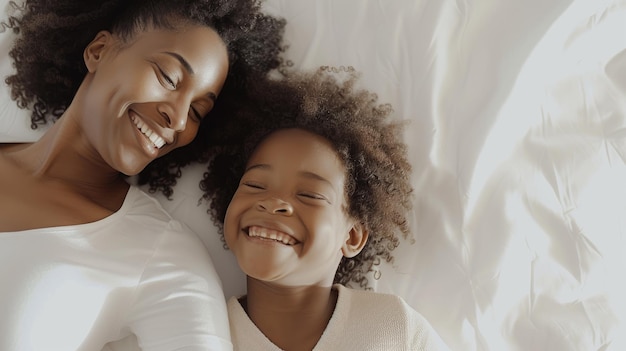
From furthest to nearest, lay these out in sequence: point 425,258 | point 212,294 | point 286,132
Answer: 1. point 425,258
2. point 286,132
3. point 212,294

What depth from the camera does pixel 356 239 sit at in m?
1.50

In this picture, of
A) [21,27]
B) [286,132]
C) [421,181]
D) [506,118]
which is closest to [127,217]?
[286,132]

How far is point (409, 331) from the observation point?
142 cm

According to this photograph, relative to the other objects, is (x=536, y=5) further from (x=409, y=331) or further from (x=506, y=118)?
(x=409, y=331)

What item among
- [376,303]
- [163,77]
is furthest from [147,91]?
[376,303]

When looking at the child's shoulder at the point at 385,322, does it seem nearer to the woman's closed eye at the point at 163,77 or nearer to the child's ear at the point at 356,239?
the child's ear at the point at 356,239

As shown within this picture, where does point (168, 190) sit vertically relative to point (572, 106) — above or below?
below

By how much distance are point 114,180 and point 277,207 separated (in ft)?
1.46

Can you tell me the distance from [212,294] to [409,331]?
420 millimetres

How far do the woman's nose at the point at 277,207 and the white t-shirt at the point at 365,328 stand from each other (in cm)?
26

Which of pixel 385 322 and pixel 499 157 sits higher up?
pixel 499 157

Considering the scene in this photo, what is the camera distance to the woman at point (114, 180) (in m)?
1.24

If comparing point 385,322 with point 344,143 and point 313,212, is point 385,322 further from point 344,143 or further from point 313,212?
point 344,143

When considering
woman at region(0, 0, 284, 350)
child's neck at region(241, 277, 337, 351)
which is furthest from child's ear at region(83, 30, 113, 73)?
child's neck at region(241, 277, 337, 351)
